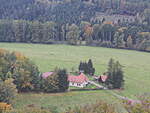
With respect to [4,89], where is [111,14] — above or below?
above

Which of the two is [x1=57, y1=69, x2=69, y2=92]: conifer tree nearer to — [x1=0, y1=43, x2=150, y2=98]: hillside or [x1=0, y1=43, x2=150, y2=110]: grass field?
[x1=0, y1=43, x2=150, y2=110]: grass field

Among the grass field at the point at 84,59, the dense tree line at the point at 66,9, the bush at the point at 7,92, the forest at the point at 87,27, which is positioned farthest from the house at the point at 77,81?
the dense tree line at the point at 66,9

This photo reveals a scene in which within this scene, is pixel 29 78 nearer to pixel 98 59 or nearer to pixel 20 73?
pixel 20 73

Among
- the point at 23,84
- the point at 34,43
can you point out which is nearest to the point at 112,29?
the point at 34,43

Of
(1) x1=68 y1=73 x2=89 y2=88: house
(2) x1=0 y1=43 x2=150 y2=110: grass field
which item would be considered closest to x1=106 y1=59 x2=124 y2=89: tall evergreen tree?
(2) x1=0 y1=43 x2=150 y2=110: grass field

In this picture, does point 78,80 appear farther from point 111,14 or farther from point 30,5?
point 30,5

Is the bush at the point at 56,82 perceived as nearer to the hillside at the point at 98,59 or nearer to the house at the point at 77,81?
the house at the point at 77,81
